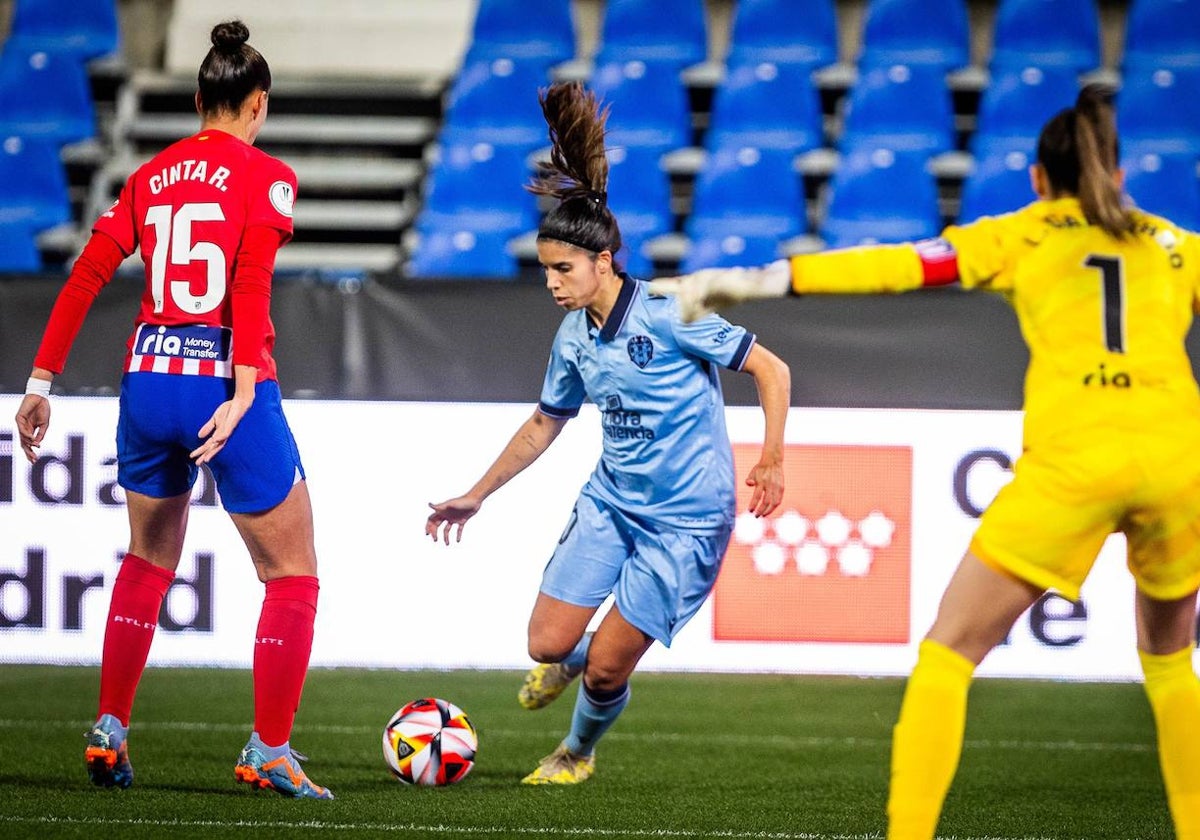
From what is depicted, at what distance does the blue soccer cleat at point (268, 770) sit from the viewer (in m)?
4.68

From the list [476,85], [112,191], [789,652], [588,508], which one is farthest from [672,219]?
[588,508]

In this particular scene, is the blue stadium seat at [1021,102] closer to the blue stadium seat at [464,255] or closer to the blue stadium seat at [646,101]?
the blue stadium seat at [646,101]

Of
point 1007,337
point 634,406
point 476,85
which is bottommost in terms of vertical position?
point 634,406

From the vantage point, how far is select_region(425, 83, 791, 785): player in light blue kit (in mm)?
4840

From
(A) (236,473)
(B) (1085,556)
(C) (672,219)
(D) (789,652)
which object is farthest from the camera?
(C) (672,219)

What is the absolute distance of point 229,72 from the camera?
461 centimetres

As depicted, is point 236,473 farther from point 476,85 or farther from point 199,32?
point 199,32

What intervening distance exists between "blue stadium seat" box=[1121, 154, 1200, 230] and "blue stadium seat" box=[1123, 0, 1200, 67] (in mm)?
1057

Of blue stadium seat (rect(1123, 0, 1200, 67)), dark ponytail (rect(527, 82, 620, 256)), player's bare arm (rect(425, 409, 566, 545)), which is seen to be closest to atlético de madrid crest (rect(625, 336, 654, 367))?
dark ponytail (rect(527, 82, 620, 256))

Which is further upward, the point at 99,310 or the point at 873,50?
the point at 873,50

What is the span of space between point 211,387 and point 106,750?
108cm

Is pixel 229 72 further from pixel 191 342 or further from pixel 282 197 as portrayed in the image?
pixel 191 342

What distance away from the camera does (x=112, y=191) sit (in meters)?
11.3

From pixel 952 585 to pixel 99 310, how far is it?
5113mm
